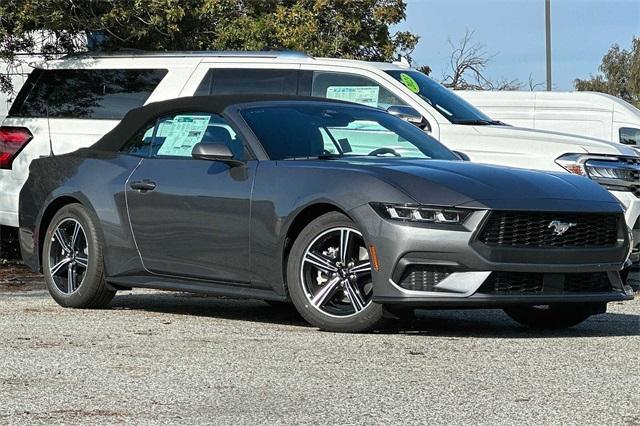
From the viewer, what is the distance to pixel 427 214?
776cm

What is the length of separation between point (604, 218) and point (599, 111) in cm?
1255

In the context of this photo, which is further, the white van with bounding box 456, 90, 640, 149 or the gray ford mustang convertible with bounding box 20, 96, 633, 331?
the white van with bounding box 456, 90, 640, 149

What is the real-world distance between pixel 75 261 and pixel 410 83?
158 inches

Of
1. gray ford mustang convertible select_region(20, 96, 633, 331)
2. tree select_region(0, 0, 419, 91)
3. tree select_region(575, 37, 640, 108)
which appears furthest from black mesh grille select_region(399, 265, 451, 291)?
tree select_region(575, 37, 640, 108)

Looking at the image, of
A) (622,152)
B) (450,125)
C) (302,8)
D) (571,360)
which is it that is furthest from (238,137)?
(302,8)

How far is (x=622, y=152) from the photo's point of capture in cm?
1194

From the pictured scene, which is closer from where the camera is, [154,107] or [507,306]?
[507,306]

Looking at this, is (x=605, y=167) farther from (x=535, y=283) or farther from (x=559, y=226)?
(x=535, y=283)

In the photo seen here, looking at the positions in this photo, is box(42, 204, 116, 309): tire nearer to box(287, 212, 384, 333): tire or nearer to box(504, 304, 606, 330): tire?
box(287, 212, 384, 333): tire

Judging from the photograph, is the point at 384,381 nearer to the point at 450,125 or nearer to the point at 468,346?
the point at 468,346

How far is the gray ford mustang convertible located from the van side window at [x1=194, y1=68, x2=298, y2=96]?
2.95 m

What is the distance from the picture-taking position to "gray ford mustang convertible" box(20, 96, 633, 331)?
7.77 m

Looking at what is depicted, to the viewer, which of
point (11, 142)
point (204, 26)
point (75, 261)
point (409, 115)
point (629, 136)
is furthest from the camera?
point (629, 136)

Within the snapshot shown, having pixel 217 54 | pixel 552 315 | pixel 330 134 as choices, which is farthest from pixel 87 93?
pixel 552 315
